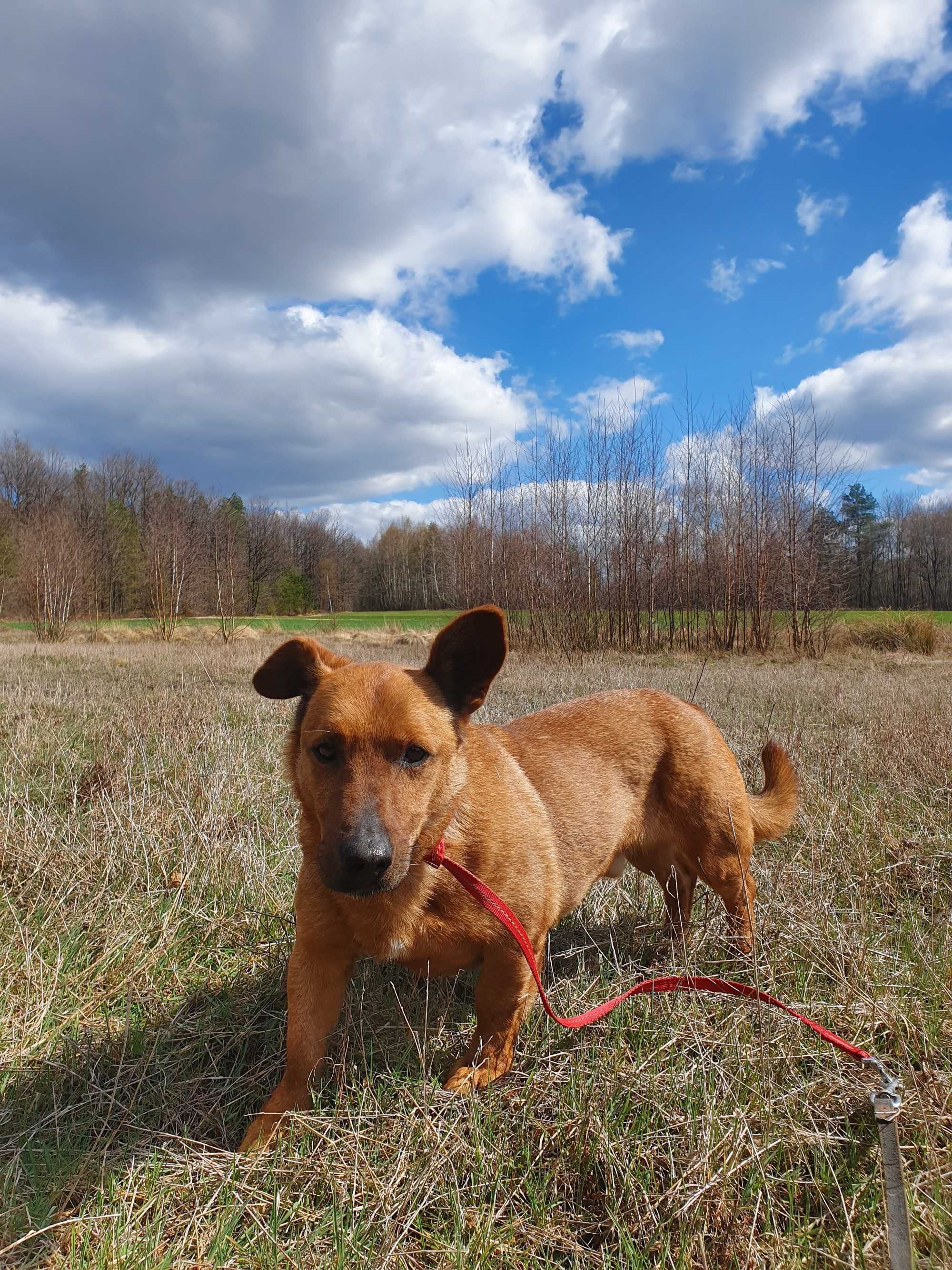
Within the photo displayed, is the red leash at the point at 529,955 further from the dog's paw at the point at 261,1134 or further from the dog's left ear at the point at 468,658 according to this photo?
the dog's paw at the point at 261,1134

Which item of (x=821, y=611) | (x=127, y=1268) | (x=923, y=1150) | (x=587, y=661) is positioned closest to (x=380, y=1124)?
(x=127, y=1268)

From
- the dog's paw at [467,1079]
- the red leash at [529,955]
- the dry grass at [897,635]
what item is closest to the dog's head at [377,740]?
the red leash at [529,955]

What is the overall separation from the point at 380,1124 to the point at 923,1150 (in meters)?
1.65

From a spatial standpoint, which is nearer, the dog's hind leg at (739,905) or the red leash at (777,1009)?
the red leash at (777,1009)

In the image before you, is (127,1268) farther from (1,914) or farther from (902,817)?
(902,817)

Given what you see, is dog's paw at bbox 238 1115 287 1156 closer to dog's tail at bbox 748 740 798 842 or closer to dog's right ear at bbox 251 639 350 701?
dog's right ear at bbox 251 639 350 701

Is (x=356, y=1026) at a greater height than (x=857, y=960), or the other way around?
(x=857, y=960)

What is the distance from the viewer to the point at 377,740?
225cm

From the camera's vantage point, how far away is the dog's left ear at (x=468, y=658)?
2.54 meters

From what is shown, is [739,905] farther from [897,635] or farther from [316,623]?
[316,623]

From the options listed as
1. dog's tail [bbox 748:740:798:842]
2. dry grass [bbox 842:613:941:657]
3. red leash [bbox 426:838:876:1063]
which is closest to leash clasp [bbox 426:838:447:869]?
red leash [bbox 426:838:876:1063]

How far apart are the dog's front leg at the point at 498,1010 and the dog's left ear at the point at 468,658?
35.7 inches

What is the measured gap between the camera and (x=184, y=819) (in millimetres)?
4258

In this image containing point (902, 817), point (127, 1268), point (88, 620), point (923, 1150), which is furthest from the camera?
point (88, 620)
